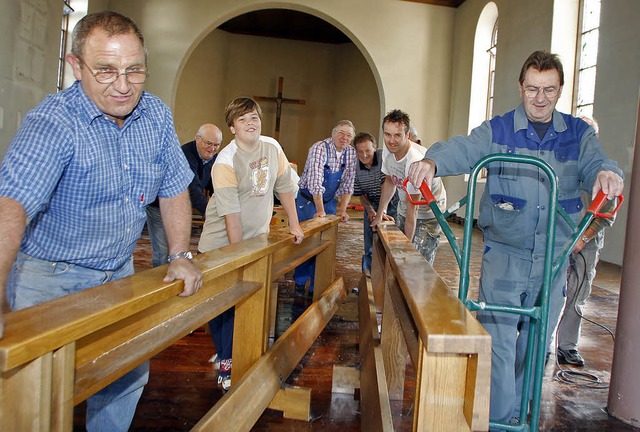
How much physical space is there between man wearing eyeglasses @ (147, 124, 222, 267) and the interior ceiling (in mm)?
12297

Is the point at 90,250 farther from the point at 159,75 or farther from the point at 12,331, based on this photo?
the point at 159,75

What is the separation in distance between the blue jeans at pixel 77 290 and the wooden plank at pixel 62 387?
2.00 ft

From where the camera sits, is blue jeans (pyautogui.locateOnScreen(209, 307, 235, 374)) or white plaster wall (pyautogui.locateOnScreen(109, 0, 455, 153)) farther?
white plaster wall (pyautogui.locateOnScreen(109, 0, 455, 153))

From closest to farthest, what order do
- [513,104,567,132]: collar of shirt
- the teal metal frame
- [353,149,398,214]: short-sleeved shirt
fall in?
the teal metal frame < [513,104,567,132]: collar of shirt < [353,149,398,214]: short-sleeved shirt

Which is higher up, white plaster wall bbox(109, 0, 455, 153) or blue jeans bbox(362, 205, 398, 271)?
white plaster wall bbox(109, 0, 455, 153)

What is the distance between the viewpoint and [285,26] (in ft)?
57.6

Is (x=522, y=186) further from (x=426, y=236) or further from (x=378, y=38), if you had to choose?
(x=378, y=38)

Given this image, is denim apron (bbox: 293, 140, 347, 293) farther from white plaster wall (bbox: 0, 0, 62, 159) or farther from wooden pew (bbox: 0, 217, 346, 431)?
white plaster wall (bbox: 0, 0, 62, 159)

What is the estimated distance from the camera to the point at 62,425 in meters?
1.14

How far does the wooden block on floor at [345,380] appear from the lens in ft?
9.78

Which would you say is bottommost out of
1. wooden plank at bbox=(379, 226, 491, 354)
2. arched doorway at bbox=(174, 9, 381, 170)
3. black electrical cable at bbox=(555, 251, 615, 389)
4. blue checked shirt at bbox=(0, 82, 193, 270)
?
black electrical cable at bbox=(555, 251, 615, 389)

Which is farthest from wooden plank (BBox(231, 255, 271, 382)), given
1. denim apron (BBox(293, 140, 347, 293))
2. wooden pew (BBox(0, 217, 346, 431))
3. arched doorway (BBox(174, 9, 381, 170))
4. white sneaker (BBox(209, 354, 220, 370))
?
arched doorway (BBox(174, 9, 381, 170))

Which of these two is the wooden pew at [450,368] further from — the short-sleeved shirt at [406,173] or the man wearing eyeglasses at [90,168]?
the short-sleeved shirt at [406,173]

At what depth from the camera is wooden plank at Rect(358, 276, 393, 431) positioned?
6.73ft
